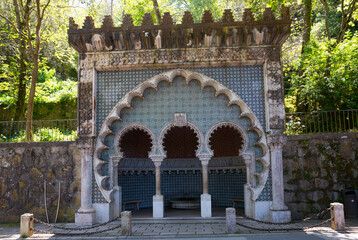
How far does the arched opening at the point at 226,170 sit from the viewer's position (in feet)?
40.6

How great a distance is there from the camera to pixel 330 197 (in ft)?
32.6

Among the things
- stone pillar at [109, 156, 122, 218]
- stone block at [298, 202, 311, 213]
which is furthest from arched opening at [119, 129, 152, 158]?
stone block at [298, 202, 311, 213]

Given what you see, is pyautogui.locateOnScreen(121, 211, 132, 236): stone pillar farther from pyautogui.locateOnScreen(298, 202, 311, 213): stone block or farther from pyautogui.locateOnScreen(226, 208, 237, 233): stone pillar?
pyautogui.locateOnScreen(298, 202, 311, 213): stone block

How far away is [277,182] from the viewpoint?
31.1 feet

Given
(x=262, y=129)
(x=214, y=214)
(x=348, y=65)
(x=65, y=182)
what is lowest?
(x=214, y=214)

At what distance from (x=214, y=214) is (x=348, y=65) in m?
7.67

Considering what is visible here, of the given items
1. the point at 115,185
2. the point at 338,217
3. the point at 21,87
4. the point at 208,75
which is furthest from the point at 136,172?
the point at 338,217

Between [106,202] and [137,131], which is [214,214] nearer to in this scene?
[106,202]

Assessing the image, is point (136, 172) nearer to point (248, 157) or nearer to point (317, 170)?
point (248, 157)

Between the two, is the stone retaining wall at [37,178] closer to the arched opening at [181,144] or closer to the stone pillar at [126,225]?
the stone pillar at [126,225]

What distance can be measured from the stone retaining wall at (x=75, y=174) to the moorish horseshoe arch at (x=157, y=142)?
2.78 ft

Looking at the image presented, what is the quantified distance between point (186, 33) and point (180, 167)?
5.60m

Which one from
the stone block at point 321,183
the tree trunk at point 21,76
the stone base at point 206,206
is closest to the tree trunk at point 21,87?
the tree trunk at point 21,76

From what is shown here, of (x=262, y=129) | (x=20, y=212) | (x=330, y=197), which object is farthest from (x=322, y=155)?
(x=20, y=212)
